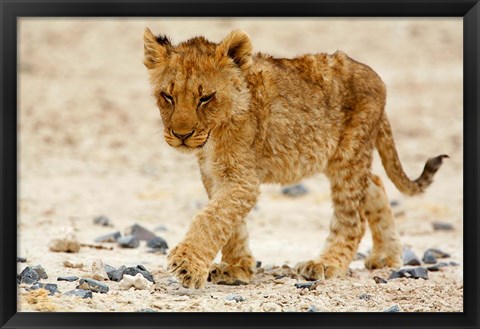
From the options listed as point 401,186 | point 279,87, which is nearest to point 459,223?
point 401,186

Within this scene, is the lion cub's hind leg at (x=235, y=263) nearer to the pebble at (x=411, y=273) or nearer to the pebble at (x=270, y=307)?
the pebble at (x=270, y=307)

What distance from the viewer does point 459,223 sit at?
1089cm

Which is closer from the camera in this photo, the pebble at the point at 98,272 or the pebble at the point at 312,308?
the pebble at the point at 312,308

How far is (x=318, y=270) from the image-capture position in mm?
7023

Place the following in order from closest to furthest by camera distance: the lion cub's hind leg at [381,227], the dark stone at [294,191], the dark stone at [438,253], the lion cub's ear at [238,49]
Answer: the lion cub's ear at [238,49] < the lion cub's hind leg at [381,227] < the dark stone at [438,253] < the dark stone at [294,191]

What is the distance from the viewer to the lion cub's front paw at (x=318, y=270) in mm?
7012

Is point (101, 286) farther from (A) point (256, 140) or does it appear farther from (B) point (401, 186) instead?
(B) point (401, 186)

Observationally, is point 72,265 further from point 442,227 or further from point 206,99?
point 442,227

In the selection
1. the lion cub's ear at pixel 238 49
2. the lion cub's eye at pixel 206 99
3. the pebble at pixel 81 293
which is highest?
the lion cub's ear at pixel 238 49

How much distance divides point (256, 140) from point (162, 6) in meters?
1.81

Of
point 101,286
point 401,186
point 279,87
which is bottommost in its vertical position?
point 101,286

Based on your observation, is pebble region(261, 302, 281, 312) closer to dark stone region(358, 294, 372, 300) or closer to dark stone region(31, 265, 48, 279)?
dark stone region(358, 294, 372, 300)

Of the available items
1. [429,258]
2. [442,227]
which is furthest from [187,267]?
[442,227]

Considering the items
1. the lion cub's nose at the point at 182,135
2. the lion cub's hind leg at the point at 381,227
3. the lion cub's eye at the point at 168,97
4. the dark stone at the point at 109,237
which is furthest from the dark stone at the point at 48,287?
the lion cub's hind leg at the point at 381,227
